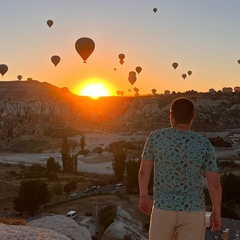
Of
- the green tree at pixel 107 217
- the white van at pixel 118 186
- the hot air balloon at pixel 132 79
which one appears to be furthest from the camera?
the hot air balloon at pixel 132 79

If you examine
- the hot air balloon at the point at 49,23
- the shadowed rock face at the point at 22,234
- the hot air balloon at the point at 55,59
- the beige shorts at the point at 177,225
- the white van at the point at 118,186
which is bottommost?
the white van at the point at 118,186

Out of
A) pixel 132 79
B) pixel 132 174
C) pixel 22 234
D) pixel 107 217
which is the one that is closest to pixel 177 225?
pixel 22 234

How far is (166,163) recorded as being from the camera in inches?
122

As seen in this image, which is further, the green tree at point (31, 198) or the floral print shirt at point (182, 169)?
the green tree at point (31, 198)

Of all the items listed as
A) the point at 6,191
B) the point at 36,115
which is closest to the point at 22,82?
the point at 36,115

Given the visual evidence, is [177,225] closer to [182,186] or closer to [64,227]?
[182,186]

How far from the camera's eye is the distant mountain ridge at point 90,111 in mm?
96000

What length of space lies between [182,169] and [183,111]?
47 centimetres

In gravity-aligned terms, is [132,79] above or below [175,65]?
below

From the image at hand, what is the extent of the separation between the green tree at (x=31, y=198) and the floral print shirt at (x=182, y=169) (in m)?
25.4

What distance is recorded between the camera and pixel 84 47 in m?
39.7

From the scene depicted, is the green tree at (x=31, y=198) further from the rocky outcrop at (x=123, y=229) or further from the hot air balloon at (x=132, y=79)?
the hot air balloon at (x=132, y=79)

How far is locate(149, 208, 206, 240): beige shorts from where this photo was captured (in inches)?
120

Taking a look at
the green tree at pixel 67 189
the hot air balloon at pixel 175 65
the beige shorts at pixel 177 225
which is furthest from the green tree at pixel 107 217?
the hot air balloon at pixel 175 65
